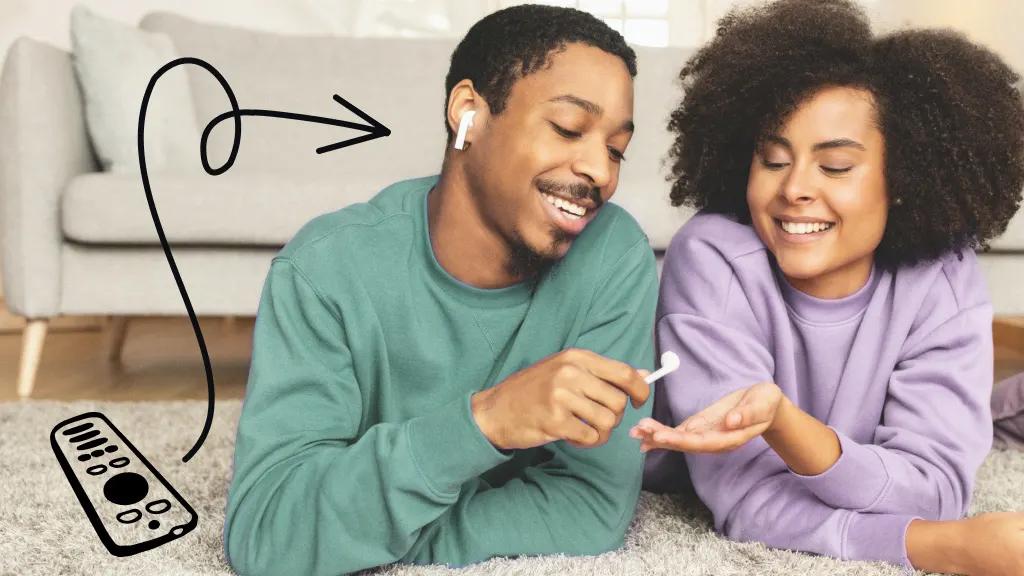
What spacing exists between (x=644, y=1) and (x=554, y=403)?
3.07 metres

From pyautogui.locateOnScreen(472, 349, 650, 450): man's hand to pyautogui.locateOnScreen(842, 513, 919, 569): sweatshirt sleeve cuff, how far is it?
0.28 meters

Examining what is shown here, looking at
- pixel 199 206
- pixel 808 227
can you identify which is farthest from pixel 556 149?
pixel 199 206

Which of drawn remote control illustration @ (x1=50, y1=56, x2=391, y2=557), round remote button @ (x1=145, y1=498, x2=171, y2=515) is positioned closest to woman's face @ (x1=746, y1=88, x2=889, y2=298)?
drawn remote control illustration @ (x1=50, y1=56, x2=391, y2=557)

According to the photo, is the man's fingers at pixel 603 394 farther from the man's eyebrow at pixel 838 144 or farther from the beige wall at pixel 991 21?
the beige wall at pixel 991 21

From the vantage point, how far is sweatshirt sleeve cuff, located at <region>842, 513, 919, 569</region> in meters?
0.77

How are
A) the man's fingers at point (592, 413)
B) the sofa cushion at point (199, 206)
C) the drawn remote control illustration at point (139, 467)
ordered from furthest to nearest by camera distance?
1. the sofa cushion at point (199, 206)
2. the drawn remote control illustration at point (139, 467)
3. the man's fingers at point (592, 413)

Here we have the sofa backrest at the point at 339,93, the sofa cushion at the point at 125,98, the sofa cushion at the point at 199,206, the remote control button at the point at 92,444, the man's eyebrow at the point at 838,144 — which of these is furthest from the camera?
the sofa backrest at the point at 339,93

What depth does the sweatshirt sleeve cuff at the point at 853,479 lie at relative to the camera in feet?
2.57

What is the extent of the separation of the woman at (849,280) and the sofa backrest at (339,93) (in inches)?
37.4

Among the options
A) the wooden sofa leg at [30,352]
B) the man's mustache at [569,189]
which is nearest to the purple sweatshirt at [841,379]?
the man's mustache at [569,189]

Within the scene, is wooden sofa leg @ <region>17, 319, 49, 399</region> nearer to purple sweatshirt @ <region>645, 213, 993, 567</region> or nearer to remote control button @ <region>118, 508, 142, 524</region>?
remote control button @ <region>118, 508, 142, 524</region>

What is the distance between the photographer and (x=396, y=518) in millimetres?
661

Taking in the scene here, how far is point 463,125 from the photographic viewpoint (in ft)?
2.51

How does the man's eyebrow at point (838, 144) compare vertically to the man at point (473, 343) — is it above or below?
above
